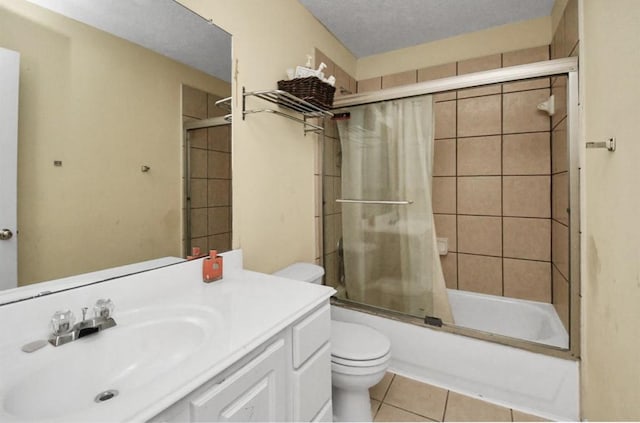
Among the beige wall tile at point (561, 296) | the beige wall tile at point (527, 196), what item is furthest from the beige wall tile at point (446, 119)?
the beige wall tile at point (561, 296)

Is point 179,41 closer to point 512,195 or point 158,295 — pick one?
point 158,295

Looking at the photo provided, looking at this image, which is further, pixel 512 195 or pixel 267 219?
pixel 512 195

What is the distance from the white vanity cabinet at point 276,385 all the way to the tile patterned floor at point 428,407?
552 millimetres

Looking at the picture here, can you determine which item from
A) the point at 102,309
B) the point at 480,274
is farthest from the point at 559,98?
the point at 102,309

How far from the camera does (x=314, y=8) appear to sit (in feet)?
6.04

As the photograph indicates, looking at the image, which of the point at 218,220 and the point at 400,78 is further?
the point at 400,78

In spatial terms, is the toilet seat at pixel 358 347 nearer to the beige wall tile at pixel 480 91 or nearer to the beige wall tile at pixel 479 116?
the beige wall tile at pixel 479 116

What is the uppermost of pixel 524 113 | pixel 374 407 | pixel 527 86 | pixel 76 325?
pixel 527 86

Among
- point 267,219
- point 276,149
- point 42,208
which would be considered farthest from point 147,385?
point 276,149

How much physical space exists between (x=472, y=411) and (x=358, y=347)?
27.5 inches

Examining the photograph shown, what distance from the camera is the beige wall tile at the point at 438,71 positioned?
2.23 m

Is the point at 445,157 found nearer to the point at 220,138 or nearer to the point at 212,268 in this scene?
the point at 220,138

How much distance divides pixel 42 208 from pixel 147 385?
60 centimetres

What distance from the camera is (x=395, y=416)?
4.57ft
